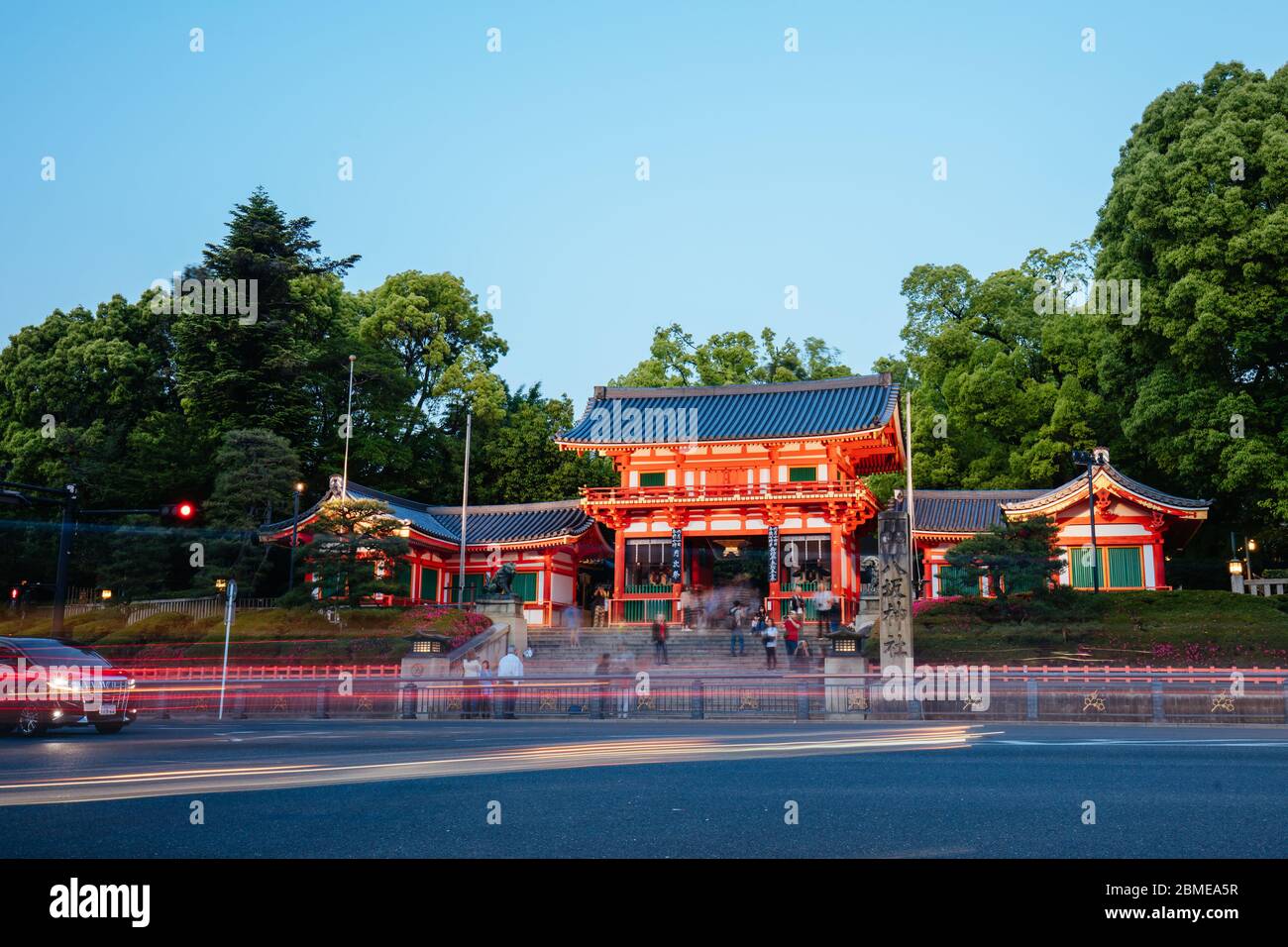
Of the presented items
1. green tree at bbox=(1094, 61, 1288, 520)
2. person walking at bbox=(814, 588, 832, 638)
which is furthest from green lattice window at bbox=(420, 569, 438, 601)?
green tree at bbox=(1094, 61, 1288, 520)

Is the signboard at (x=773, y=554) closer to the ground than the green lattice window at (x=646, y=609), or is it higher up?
higher up

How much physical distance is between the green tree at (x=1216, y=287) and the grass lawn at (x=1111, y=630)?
5833 mm

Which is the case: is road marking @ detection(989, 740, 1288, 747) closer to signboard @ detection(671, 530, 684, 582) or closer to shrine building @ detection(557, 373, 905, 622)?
shrine building @ detection(557, 373, 905, 622)

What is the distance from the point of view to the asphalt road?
649 cm

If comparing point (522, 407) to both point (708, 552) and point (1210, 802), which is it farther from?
point (1210, 802)

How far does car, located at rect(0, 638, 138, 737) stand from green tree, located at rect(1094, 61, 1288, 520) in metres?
31.6

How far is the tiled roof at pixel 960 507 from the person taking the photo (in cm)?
4384

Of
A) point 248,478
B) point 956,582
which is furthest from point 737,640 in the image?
point 248,478

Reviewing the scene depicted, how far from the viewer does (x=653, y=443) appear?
150ft

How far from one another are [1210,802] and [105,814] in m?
8.38

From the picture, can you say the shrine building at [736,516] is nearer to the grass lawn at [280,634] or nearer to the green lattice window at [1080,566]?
the green lattice window at [1080,566]

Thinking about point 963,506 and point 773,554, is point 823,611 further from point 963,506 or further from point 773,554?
point 963,506

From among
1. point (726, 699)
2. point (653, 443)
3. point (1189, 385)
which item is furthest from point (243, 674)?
point (1189, 385)

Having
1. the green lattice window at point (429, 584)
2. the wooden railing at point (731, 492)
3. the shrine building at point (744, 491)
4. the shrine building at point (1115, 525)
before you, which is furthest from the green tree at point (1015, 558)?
the green lattice window at point (429, 584)
